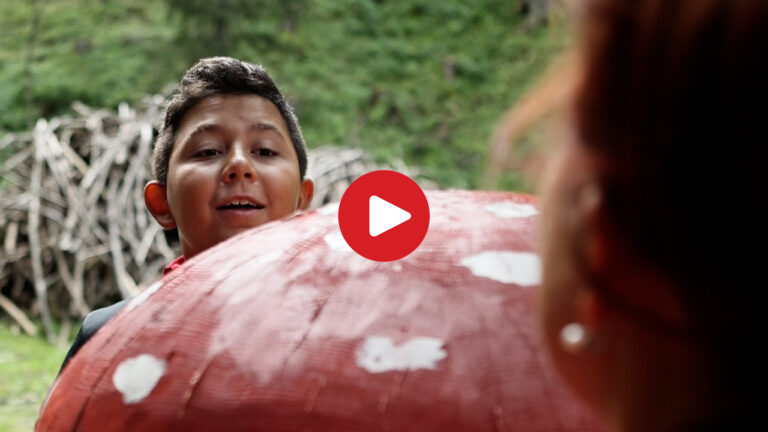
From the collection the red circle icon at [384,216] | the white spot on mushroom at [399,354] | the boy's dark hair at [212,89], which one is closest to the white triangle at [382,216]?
the red circle icon at [384,216]

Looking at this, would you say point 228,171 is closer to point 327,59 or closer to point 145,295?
point 145,295

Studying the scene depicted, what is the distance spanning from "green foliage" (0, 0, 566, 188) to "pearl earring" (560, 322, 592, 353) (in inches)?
298

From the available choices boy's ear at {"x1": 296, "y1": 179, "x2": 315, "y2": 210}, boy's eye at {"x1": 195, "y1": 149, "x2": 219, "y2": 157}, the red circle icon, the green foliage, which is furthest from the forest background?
the red circle icon

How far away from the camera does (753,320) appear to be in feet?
1.19

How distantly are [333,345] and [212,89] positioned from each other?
2.92 ft

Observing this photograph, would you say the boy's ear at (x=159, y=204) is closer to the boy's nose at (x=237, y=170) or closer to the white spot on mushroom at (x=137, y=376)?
the boy's nose at (x=237, y=170)

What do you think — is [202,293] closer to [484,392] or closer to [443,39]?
[484,392]

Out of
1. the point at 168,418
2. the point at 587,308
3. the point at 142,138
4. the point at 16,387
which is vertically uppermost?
the point at 587,308

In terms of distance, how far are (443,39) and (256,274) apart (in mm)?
10174

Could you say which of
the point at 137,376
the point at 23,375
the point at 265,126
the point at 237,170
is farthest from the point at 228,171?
the point at 23,375

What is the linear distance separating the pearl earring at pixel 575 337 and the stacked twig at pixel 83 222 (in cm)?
438

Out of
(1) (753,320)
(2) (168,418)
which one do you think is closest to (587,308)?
(1) (753,320)

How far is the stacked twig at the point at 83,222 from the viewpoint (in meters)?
4.70

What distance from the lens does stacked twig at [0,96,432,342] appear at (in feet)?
15.4
